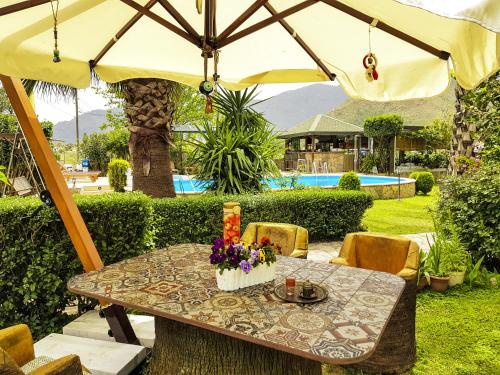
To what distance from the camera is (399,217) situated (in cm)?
953

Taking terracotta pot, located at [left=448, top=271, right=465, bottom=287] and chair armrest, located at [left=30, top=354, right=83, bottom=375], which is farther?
terracotta pot, located at [left=448, top=271, right=465, bottom=287]

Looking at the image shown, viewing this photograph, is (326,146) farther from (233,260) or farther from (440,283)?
(233,260)

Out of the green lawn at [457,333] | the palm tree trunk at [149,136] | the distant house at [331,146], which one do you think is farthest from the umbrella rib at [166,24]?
the distant house at [331,146]

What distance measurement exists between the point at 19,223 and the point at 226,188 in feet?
12.3

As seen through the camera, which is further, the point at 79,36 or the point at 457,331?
the point at 457,331

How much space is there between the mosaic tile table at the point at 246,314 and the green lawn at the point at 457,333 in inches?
40.4

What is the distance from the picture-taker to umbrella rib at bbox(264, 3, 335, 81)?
10.5ft

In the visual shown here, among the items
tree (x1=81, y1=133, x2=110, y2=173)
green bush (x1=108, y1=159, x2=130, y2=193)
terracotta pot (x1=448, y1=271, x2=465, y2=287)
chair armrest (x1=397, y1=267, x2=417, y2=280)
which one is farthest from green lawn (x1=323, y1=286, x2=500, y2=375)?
tree (x1=81, y1=133, x2=110, y2=173)

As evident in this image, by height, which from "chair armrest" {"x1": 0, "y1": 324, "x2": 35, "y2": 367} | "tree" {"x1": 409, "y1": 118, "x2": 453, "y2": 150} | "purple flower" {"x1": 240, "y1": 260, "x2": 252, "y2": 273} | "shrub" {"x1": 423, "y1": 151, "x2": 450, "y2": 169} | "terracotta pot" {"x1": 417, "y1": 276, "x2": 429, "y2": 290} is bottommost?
"terracotta pot" {"x1": 417, "y1": 276, "x2": 429, "y2": 290}

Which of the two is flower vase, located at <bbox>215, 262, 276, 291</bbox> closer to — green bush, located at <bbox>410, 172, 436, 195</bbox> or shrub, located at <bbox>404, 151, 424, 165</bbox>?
green bush, located at <bbox>410, 172, 436, 195</bbox>

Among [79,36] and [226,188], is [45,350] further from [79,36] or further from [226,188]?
[226,188]

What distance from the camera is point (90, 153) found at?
23.4 meters

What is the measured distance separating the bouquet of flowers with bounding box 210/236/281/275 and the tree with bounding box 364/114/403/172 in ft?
60.4

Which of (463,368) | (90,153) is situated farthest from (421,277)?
(90,153)
